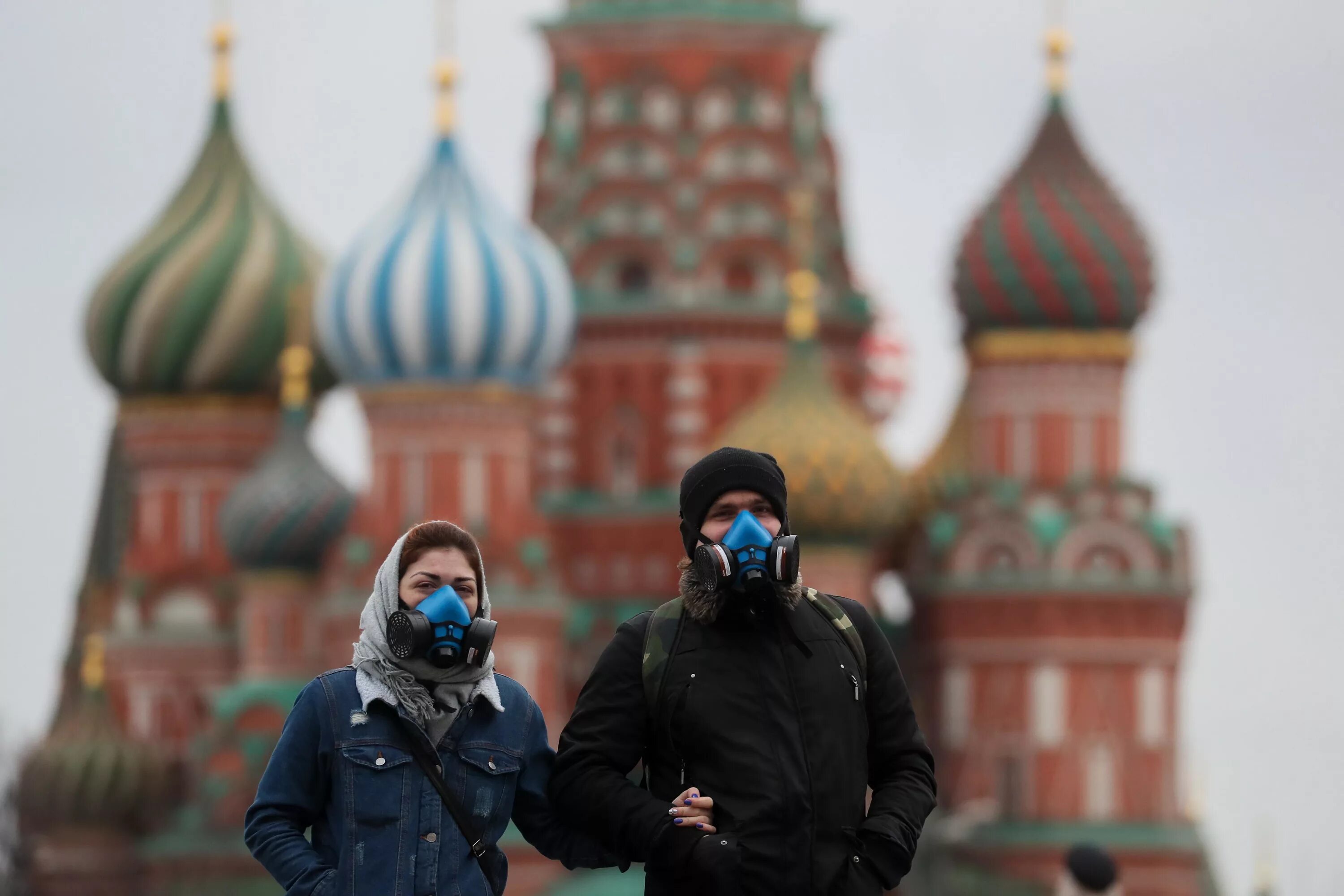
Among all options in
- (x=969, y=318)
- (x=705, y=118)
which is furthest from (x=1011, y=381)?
(x=705, y=118)

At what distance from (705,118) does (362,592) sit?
656 cm

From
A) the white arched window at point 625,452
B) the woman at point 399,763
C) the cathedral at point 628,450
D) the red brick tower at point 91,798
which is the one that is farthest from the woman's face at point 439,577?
the red brick tower at point 91,798

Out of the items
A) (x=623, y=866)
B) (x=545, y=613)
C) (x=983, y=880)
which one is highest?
(x=623, y=866)

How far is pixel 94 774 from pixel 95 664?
1.17 meters

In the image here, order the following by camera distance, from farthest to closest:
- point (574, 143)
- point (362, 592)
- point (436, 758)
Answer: point (574, 143)
point (362, 592)
point (436, 758)

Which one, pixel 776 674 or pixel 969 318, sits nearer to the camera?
pixel 776 674

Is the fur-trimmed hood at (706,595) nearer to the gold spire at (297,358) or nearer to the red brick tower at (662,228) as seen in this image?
the red brick tower at (662,228)

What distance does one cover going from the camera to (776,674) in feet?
31.6

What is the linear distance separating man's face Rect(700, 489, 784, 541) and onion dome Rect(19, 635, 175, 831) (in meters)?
34.8

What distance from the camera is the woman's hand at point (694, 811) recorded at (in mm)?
9547

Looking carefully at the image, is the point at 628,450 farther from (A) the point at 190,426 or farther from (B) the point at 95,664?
(B) the point at 95,664

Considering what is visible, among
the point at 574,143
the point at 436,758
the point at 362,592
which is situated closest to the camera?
the point at 436,758

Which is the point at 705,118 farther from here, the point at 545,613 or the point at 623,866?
the point at 623,866

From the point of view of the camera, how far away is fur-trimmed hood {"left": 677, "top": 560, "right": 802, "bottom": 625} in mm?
9570
